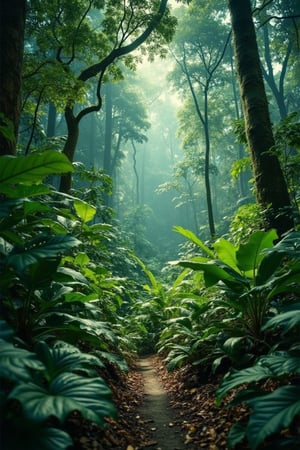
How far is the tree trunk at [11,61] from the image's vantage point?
3047mm

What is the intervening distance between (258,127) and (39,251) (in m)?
3.84

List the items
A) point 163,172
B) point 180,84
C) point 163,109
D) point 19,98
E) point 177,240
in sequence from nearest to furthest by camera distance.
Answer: point 19,98 < point 180,84 < point 177,240 < point 163,172 < point 163,109

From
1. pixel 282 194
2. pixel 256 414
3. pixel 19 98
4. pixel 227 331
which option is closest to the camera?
pixel 256 414

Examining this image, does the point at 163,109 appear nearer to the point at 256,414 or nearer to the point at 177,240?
the point at 177,240

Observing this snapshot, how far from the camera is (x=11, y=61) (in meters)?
3.15

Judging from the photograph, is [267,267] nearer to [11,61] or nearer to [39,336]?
[39,336]

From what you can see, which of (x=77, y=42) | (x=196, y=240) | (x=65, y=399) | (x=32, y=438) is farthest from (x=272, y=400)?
(x=77, y=42)

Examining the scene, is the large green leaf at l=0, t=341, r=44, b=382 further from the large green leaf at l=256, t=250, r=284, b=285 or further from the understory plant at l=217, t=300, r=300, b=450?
the large green leaf at l=256, t=250, r=284, b=285

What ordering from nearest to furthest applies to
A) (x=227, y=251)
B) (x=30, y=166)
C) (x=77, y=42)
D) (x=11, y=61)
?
(x=30, y=166)
(x=227, y=251)
(x=11, y=61)
(x=77, y=42)

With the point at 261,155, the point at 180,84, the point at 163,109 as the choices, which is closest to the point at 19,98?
the point at 261,155

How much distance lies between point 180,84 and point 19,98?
16017 mm

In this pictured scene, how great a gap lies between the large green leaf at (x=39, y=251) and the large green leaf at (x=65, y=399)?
0.53 meters

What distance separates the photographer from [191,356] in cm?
367

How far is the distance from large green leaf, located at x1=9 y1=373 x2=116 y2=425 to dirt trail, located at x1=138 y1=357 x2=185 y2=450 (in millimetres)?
1101
